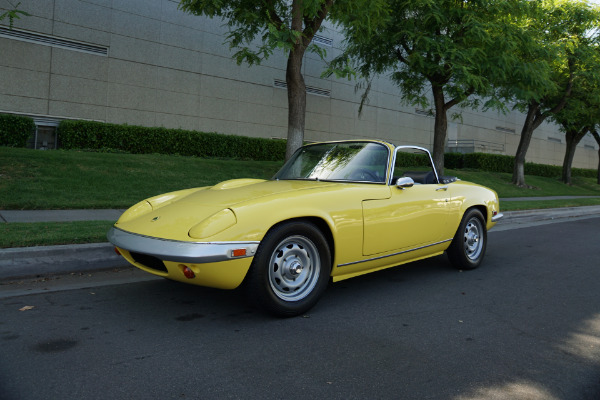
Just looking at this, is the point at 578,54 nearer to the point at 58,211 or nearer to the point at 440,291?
the point at 440,291

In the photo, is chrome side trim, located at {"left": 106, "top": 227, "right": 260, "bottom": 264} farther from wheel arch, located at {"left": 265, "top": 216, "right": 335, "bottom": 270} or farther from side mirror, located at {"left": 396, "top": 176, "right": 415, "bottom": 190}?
side mirror, located at {"left": 396, "top": 176, "right": 415, "bottom": 190}

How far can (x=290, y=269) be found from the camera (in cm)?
350

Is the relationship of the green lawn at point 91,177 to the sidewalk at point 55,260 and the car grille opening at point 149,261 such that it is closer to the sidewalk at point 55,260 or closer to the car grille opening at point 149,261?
the sidewalk at point 55,260

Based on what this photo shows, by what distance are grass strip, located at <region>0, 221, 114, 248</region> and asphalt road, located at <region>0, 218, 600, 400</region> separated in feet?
2.35

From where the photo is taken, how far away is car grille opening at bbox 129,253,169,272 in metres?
3.30

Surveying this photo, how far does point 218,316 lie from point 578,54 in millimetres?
21649

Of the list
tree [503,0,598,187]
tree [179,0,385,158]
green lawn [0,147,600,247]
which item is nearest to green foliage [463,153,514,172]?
tree [503,0,598,187]

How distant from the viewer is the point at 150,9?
16.7 meters

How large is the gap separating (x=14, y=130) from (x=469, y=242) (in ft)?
41.2

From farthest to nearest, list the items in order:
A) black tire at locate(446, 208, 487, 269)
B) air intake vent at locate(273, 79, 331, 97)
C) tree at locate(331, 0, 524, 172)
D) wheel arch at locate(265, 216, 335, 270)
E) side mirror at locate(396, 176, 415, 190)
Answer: air intake vent at locate(273, 79, 331, 97) → tree at locate(331, 0, 524, 172) → black tire at locate(446, 208, 487, 269) → side mirror at locate(396, 176, 415, 190) → wheel arch at locate(265, 216, 335, 270)

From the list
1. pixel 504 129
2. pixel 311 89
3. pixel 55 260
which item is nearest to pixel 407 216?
pixel 55 260

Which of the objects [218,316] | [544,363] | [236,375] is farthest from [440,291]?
[236,375]

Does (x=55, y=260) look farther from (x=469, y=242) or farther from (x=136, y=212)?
(x=469, y=242)

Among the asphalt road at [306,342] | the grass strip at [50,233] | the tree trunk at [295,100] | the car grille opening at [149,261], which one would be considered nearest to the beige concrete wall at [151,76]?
the tree trunk at [295,100]
